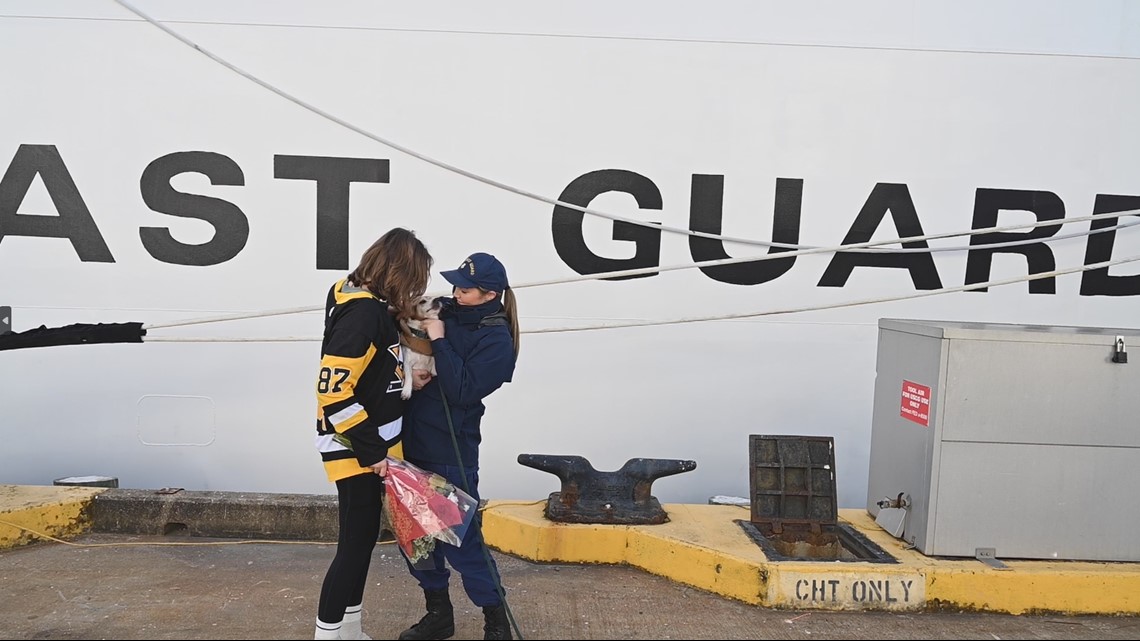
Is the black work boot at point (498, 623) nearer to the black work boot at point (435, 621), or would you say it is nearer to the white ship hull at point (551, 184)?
the black work boot at point (435, 621)

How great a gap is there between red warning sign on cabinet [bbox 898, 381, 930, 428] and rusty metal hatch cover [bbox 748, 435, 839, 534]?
0.42 metres

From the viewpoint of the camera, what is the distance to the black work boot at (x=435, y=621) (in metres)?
3.34

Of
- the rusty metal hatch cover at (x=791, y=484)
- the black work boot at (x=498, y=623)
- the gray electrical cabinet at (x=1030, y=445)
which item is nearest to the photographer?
the black work boot at (x=498, y=623)

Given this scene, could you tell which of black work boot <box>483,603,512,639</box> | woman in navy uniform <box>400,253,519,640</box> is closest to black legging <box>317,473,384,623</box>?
woman in navy uniform <box>400,253,519,640</box>

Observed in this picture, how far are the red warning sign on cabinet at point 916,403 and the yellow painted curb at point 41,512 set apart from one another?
4151 millimetres

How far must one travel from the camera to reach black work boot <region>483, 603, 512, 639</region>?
330 cm

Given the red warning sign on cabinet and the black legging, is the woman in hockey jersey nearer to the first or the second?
the black legging

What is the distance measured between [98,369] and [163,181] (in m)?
1.13

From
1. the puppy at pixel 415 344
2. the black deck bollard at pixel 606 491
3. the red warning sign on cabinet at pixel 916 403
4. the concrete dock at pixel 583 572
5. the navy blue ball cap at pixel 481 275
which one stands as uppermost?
the navy blue ball cap at pixel 481 275

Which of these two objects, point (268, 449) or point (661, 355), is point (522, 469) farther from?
point (268, 449)

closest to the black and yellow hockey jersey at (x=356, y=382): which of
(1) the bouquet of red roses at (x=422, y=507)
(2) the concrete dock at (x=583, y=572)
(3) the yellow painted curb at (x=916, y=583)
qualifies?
(1) the bouquet of red roses at (x=422, y=507)

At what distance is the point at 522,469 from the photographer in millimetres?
5055

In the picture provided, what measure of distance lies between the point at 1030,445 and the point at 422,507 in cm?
267

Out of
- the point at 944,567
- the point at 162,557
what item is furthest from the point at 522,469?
the point at 944,567
